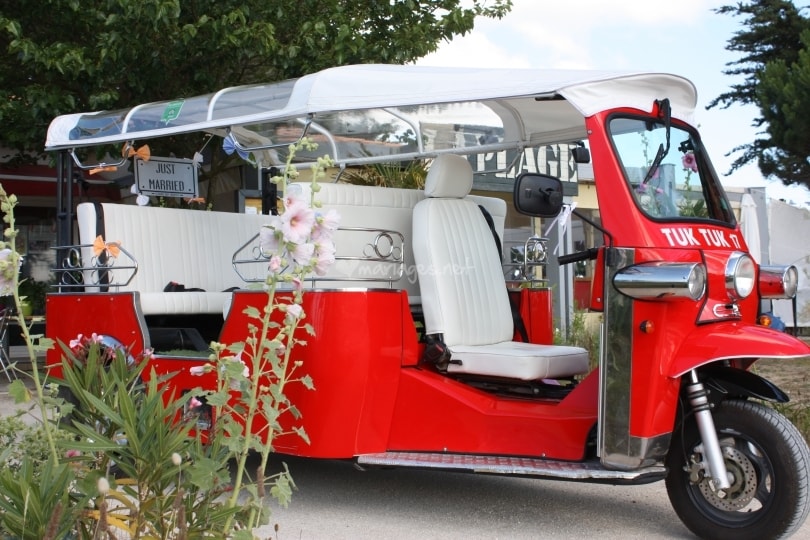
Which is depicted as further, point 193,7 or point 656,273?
point 193,7

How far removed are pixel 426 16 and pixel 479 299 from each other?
687 cm

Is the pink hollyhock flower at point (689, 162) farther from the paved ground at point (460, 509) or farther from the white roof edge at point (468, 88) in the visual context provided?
the paved ground at point (460, 509)

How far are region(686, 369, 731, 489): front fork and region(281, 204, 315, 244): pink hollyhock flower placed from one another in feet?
7.65

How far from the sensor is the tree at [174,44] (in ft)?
31.9

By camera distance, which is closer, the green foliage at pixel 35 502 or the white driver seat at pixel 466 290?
the green foliage at pixel 35 502

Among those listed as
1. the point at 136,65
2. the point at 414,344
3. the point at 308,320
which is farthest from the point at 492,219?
the point at 136,65

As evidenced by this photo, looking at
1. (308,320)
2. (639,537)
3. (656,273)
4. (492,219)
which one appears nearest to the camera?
(656,273)

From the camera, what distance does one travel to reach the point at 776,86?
13.3m

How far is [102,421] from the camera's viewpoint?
8.77 feet

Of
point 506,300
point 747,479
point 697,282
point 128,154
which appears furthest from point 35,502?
point 128,154

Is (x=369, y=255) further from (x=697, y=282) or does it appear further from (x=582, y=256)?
(x=697, y=282)

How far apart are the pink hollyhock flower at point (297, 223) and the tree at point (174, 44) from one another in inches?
289

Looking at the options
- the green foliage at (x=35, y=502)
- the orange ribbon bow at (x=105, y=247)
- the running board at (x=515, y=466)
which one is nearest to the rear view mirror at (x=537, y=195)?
the running board at (x=515, y=466)

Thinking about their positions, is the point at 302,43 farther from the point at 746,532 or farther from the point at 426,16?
the point at 746,532
